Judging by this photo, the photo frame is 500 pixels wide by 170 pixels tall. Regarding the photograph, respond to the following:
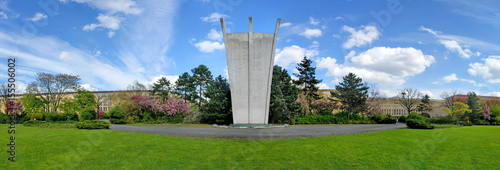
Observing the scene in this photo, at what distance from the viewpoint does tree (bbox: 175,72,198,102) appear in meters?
39.0

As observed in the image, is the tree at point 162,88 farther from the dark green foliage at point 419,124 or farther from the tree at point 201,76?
the dark green foliage at point 419,124

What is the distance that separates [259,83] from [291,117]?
29.6 feet

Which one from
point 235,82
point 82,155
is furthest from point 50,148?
point 235,82

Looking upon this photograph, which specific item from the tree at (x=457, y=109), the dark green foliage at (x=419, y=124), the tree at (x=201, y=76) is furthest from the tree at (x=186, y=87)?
the tree at (x=457, y=109)

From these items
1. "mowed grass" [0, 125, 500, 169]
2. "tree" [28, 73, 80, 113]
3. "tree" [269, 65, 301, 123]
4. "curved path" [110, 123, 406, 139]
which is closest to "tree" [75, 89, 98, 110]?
"tree" [28, 73, 80, 113]

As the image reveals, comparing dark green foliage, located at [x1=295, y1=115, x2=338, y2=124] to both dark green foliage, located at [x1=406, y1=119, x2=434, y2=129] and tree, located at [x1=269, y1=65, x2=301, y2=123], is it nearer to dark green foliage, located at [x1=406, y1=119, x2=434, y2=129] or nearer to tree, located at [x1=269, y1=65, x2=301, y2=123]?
tree, located at [x1=269, y1=65, x2=301, y2=123]

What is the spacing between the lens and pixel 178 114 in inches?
1396

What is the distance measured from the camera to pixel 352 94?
3872cm

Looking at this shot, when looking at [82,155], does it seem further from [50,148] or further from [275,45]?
[275,45]

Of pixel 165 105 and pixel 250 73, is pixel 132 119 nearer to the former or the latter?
pixel 165 105

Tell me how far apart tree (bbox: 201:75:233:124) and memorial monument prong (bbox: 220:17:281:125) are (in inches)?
151

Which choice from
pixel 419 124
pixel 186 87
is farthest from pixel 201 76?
pixel 419 124

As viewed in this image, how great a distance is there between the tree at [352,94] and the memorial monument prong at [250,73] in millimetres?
17341

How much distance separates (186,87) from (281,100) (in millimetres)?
16467
